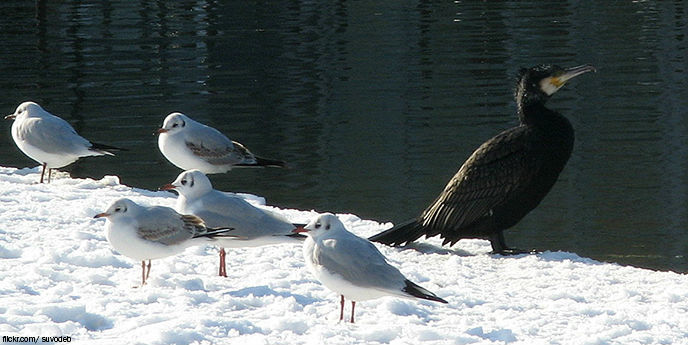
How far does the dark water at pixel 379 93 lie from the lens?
45.4 ft

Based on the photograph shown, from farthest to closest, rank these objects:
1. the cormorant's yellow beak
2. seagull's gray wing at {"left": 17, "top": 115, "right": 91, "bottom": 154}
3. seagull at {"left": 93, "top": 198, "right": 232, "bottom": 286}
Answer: seagull's gray wing at {"left": 17, "top": 115, "right": 91, "bottom": 154}, the cormorant's yellow beak, seagull at {"left": 93, "top": 198, "right": 232, "bottom": 286}

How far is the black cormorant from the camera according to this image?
10008 millimetres

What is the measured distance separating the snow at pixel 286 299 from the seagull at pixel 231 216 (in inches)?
11.5

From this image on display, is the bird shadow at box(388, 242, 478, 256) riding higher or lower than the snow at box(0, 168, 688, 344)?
lower

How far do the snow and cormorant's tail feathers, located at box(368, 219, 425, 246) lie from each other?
0.20 metres

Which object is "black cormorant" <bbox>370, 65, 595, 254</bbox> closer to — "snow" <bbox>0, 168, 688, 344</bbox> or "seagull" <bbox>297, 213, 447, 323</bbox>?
"snow" <bbox>0, 168, 688, 344</bbox>

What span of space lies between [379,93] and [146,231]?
45.0ft

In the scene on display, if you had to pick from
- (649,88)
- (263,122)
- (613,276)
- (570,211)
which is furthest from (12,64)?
(613,276)

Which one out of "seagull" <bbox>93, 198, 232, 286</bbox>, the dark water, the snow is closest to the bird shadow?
the snow

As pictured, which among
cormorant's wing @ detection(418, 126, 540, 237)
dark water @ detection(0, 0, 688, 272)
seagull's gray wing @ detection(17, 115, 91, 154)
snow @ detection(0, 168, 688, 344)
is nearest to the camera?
snow @ detection(0, 168, 688, 344)

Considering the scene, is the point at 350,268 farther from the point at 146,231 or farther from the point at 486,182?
the point at 486,182

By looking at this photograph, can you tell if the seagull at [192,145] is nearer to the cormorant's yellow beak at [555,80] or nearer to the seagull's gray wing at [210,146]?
the seagull's gray wing at [210,146]

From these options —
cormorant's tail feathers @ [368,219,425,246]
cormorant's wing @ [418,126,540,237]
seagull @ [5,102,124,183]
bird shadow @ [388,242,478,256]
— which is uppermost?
cormorant's wing @ [418,126,540,237]

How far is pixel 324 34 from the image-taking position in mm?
29000
